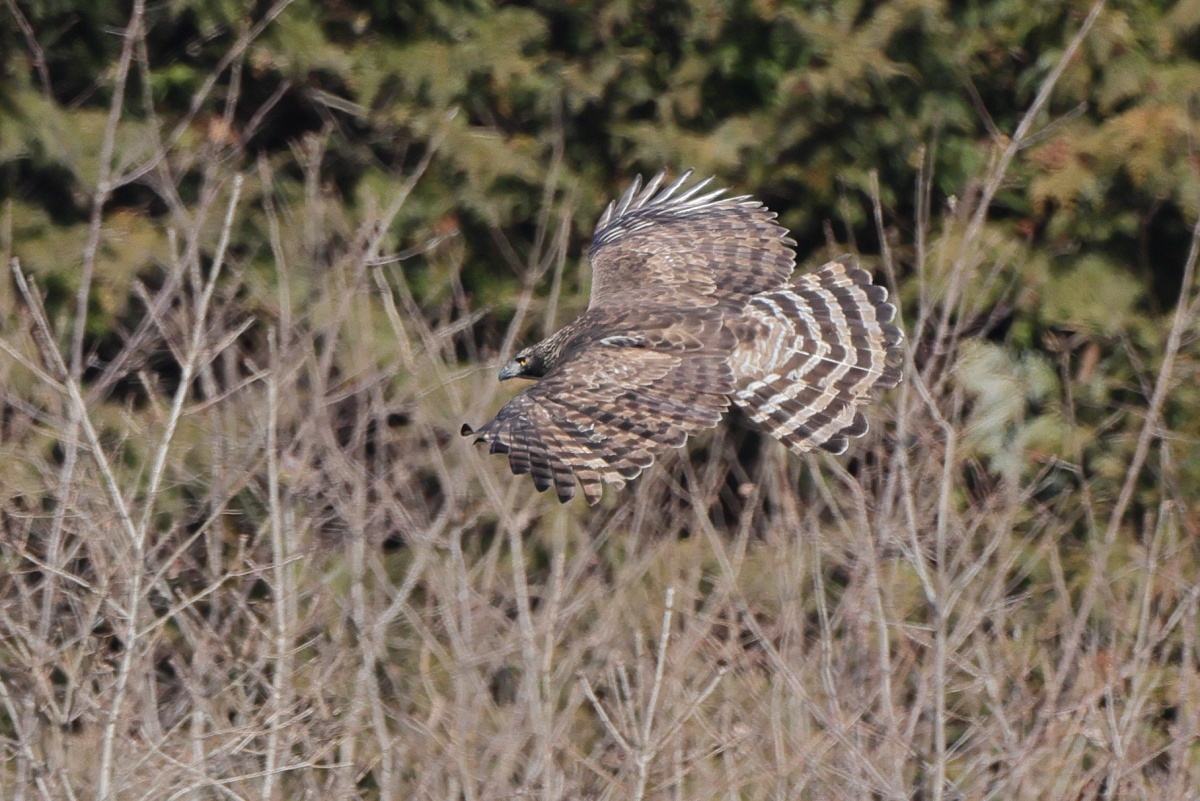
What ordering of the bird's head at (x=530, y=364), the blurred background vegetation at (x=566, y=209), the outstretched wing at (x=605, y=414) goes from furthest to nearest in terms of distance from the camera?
the blurred background vegetation at (x=566, y=209), the bird's head at (x=530, y=364), the outstretched wing at (x=605, y=414)

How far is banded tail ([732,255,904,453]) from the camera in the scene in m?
6.90

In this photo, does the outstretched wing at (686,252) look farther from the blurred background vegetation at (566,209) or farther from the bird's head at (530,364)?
the blurred background vegetation at (566,209)

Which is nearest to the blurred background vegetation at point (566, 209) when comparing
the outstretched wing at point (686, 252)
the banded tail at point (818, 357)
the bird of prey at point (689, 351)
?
the outstretched wing at point (686, 252)

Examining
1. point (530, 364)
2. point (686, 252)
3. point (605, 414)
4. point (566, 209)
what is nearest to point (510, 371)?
point (530, 364)

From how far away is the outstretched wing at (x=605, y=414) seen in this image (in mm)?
5785

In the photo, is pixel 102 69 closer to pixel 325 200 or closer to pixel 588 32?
pixel 325 200

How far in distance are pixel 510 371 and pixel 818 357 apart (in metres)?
1.24

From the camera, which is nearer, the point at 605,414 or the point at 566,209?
the point at 605,414

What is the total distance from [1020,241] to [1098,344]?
77 centimetres

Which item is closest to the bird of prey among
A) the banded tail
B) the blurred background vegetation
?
the banded tail

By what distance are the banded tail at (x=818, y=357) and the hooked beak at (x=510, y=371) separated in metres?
0.90

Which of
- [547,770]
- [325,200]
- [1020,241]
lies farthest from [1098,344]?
[547,770]

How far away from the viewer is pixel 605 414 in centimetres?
619

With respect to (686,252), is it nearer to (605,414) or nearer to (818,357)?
(818,357)
